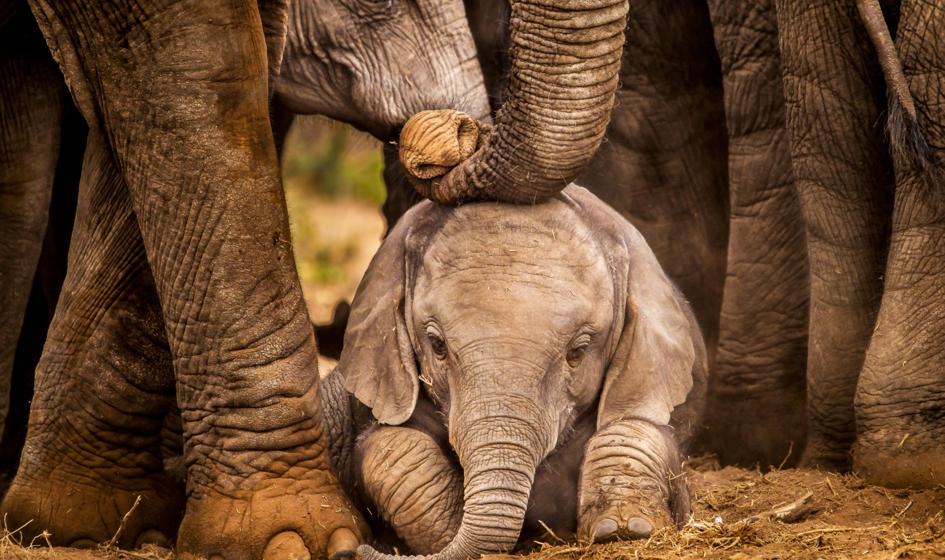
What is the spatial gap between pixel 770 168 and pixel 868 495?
1084 mm

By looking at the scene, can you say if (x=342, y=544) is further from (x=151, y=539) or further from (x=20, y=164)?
(x=20, y=164)

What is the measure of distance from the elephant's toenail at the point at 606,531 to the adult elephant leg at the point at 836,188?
105 centimetres

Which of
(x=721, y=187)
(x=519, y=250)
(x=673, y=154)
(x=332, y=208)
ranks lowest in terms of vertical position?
(x=332, y=208)

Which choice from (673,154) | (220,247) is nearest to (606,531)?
(220,247)

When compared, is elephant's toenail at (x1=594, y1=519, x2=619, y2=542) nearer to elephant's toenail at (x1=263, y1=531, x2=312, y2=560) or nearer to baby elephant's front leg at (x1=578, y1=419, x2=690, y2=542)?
baby elephant's front leg at (x1=578, y1=419, x2=690, y2=542)

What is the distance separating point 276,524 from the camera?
14.4ft

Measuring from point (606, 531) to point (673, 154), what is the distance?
6.56 feet

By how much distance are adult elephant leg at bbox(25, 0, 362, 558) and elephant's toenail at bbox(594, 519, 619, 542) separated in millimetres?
517

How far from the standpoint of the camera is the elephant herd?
419 centimetres

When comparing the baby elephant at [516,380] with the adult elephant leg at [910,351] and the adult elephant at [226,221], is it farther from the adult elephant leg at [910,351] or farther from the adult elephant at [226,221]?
the adult elephant leg at [910,351]

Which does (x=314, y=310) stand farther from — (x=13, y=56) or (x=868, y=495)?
(x=868, y=495)

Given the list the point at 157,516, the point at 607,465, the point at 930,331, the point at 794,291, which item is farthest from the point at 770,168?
the point at 157,516

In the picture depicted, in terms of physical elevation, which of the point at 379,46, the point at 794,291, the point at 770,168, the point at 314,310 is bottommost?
the point at 314,310

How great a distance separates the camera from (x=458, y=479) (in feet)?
14.0
